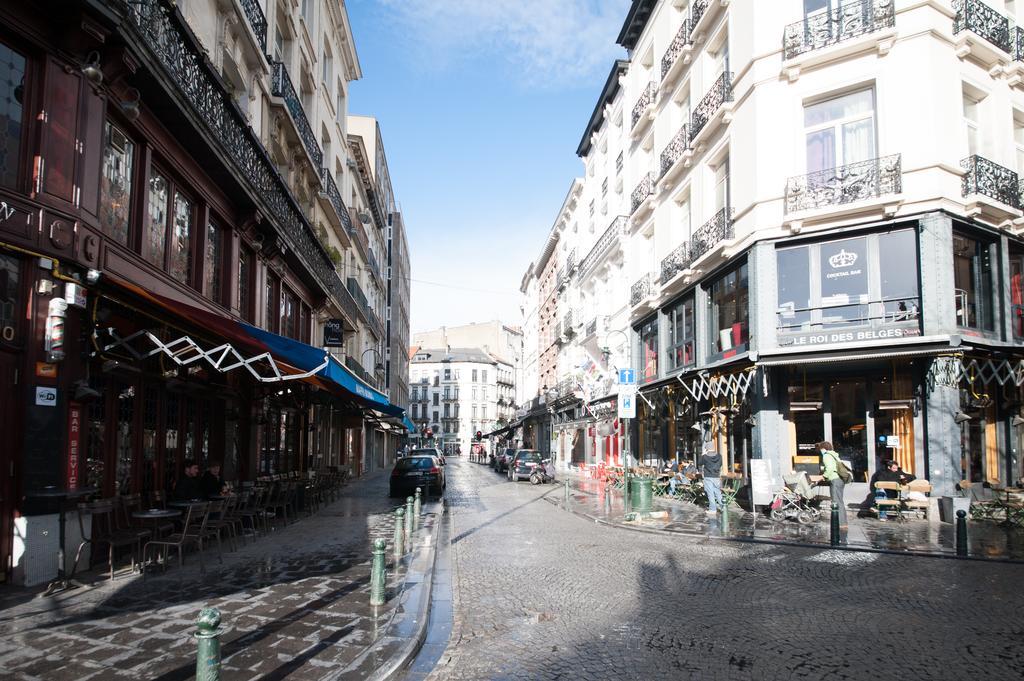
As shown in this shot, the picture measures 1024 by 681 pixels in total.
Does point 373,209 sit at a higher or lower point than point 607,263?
higher

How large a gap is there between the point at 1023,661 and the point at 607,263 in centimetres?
2721

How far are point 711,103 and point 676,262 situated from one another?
5090 mm

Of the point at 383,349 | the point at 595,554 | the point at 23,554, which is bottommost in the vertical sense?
the point at 595,554

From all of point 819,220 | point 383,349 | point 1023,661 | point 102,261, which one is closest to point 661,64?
point 819,220

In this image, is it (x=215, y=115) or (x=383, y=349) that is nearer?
(x=215, y=115)

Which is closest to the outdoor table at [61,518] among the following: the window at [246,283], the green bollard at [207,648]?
the green bollard at [207,648]

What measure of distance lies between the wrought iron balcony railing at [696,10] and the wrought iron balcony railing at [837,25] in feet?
14.0

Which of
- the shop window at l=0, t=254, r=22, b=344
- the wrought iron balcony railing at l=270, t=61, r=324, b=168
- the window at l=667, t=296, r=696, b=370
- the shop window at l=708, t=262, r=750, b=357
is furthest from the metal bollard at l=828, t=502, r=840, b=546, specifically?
the wrought iron balcony railing at l=270, t=61, r=324, b=168

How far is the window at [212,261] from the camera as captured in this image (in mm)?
13340

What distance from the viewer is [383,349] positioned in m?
49.2

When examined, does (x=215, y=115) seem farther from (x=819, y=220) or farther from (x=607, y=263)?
(x=607, y=263)

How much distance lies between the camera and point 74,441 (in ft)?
26.0

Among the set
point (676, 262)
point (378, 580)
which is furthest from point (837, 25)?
point (378, 580)

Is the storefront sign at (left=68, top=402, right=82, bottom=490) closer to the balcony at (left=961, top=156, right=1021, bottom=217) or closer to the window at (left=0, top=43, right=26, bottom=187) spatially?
the window at (left=0, top=43, right=26, bottom=187)
